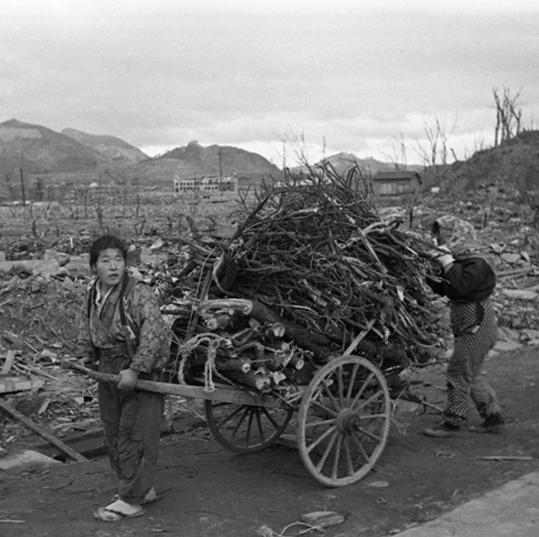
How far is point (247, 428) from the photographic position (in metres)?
6.50

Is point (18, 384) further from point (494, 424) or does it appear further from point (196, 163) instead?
point (196, 163)

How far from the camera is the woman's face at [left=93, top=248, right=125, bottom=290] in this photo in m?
4.81

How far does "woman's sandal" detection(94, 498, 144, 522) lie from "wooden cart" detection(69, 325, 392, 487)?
709 mm

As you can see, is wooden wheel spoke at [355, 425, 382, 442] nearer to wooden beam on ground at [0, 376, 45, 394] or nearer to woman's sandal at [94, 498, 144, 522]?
woman's sandal at [94, 498, 144, 522]

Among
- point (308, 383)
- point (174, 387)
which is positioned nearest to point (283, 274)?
point (308, 383)

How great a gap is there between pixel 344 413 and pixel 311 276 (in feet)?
3.22

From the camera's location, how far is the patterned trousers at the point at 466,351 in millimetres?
6539

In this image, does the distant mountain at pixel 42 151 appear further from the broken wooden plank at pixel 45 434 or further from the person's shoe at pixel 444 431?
the person's shoe at pixel 444 431

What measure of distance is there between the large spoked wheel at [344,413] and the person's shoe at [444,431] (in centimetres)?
78

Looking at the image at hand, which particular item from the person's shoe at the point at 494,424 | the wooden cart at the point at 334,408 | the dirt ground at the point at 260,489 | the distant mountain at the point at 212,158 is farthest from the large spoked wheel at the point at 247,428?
the distant mountain at the point at 212,158

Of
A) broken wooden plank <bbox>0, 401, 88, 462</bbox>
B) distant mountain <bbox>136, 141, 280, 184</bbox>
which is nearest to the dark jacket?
broken wooden plank <bbox>0, 401, 88, 462</bbox>

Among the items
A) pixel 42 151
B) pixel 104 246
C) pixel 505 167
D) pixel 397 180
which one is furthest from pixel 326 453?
pixel 42 151

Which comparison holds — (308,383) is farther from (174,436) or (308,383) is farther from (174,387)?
(174,436)

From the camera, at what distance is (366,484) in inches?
219
